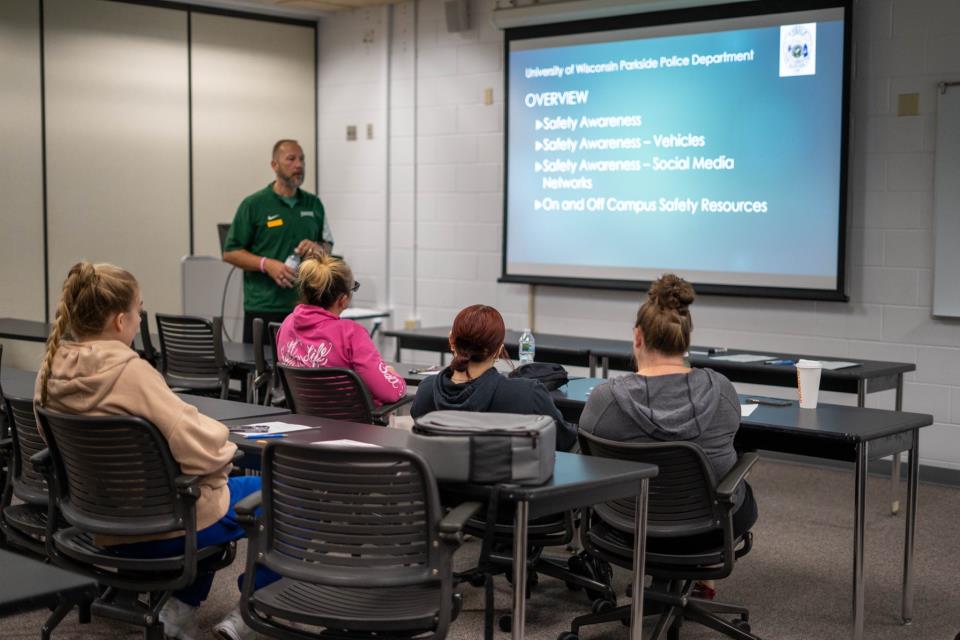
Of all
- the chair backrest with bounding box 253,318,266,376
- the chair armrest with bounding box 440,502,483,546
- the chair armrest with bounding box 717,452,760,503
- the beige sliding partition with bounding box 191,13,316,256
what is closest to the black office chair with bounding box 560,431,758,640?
the chair armrest with bounding box 717,452,760,503

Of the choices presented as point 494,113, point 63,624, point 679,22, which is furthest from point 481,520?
point 494,113

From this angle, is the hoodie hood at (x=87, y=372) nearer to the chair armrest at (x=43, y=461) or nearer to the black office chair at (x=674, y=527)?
the chair armrest at (x=43, y=461)

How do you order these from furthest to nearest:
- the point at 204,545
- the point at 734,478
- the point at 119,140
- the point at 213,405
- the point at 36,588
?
the point at 119,140 → the point at 213,405 → the point at 734,478 → the point at 204,545 → the point at 36,588

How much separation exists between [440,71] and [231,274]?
2019 millimetres

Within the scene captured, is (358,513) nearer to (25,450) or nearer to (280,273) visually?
(25,450)

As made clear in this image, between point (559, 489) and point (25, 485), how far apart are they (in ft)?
5.35

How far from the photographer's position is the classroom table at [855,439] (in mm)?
3469

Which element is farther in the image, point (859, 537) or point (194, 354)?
point (194, 354)

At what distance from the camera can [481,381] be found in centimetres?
→ 334

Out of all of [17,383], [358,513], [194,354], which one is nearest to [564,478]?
[358,513]

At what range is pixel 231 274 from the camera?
26.6ft

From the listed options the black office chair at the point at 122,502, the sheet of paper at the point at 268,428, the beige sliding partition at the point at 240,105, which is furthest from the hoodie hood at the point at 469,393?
the beige sliding partition at the point at 240,105

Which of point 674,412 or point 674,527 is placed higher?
point 674,412

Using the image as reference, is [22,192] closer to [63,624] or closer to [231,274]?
[231,274]
